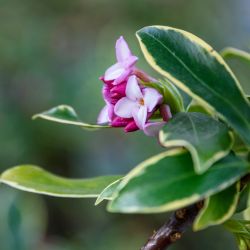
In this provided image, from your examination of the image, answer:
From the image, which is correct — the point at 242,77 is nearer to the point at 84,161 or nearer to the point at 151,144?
the point at 151,144

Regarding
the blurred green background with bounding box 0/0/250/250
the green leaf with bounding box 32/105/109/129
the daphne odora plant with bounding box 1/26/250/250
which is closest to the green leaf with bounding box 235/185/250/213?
the daphne odora plant with bounding box 1/26/250/250

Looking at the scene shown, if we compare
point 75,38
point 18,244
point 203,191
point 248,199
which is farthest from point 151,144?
point 203,191

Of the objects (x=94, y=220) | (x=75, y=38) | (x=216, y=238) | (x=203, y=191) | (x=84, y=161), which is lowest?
(x=216, y=238)

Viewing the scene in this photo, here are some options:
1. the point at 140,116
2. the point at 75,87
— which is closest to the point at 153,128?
the point at 140,116

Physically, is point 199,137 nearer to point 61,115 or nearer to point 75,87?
point 61,115

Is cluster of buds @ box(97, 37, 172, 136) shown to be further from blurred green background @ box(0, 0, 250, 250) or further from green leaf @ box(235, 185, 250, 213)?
blurred green background @ box(0, 0, 250, 250)

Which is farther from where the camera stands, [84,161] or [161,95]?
[84,161]
